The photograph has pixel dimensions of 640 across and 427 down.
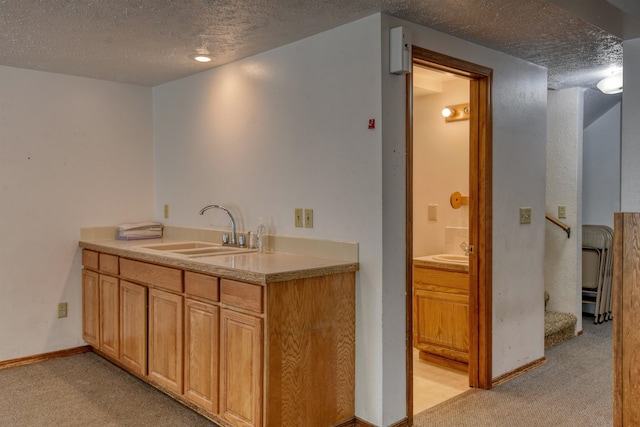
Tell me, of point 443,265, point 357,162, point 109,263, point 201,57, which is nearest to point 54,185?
point 109,263

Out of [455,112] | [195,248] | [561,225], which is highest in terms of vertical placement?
[455,112]

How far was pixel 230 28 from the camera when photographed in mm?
2670

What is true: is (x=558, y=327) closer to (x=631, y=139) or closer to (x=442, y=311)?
(x=442, y=311)

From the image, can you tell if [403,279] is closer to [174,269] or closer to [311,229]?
[311,229]

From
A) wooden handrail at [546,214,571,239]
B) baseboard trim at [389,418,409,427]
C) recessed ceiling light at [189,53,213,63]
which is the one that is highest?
recessed ceiling light at [189,53,213,63]

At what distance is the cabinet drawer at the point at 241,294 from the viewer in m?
2.28

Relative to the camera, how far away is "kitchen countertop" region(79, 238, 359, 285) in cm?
230

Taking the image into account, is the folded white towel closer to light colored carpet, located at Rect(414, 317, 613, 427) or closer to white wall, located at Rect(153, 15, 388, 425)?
white wall, located at Rect(153, 15, 388, 425)

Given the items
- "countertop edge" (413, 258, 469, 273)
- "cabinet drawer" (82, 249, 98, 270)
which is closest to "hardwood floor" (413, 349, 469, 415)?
"countertop edge" (413, 258, 469, 273)

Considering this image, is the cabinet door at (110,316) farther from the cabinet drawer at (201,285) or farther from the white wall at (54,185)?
the cabinet drawer at (201,285)

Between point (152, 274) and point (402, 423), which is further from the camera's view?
point (152, 274)

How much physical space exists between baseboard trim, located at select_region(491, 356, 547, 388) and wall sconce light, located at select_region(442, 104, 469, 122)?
186 centimetres

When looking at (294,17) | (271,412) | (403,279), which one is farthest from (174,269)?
(294,17)

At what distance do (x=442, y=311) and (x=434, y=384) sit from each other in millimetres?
512
